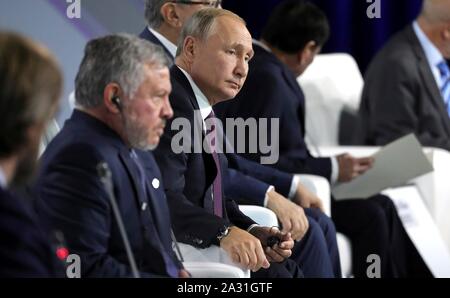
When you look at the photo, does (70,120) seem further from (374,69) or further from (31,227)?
(374,69)

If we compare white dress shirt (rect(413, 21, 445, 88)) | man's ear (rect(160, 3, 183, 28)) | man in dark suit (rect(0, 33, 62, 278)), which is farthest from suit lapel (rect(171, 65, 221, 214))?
white dress shirt (rect(413, 21, 445, 88))

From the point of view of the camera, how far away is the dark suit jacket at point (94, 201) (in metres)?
2.46

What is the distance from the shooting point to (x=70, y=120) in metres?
2.56

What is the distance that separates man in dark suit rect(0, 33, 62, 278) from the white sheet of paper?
2.38 meters

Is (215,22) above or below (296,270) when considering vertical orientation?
above

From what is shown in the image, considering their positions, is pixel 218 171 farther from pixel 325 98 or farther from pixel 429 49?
pixel 429 49

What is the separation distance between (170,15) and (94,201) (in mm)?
707

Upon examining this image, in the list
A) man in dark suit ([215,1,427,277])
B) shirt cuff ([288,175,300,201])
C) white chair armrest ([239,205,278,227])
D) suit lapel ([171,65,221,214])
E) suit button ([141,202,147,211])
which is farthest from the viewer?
man in dark suit ([215,1,427,277])

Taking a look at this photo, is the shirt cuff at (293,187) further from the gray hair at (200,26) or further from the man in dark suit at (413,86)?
the man in dark suit at (413,86)

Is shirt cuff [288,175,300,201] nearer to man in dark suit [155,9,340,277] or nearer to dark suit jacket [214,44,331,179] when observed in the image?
dark suit jacket [214,44,331,179]

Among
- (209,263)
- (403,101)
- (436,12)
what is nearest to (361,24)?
(436,12)

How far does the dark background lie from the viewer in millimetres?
5539
